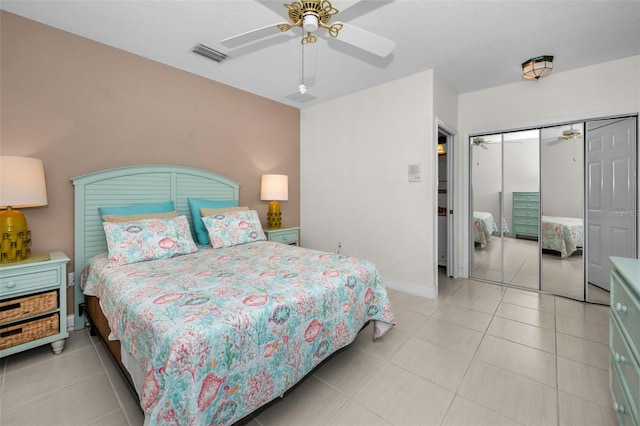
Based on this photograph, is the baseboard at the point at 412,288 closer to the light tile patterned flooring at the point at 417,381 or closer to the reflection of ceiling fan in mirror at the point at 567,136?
the light tile patterned flooring at the point at 417,381

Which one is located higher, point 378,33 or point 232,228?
point 378,33

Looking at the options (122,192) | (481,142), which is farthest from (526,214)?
(122,192)

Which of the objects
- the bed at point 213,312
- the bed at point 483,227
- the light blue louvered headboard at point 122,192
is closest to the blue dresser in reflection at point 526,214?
the bed at point 483,227

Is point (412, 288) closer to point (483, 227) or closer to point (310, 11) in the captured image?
point (483, 227)

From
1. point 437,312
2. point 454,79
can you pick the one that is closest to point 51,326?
point 437,312

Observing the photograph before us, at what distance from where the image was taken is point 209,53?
2.80 metres

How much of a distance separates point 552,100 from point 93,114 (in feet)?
16.1

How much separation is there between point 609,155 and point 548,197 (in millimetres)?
660

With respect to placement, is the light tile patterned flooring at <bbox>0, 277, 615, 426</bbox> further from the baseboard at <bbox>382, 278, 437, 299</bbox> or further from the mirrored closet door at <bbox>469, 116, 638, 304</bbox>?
the mirrored closet door at <bbox>469, 116, 638, 304</bbox>

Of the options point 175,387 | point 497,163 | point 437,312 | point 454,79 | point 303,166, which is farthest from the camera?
point 303,166

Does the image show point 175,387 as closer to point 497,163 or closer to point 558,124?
point 497,163

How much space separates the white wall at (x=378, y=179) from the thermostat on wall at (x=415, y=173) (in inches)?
2.0

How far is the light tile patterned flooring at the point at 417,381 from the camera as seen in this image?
60.1 inches

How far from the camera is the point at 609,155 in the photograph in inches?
116
